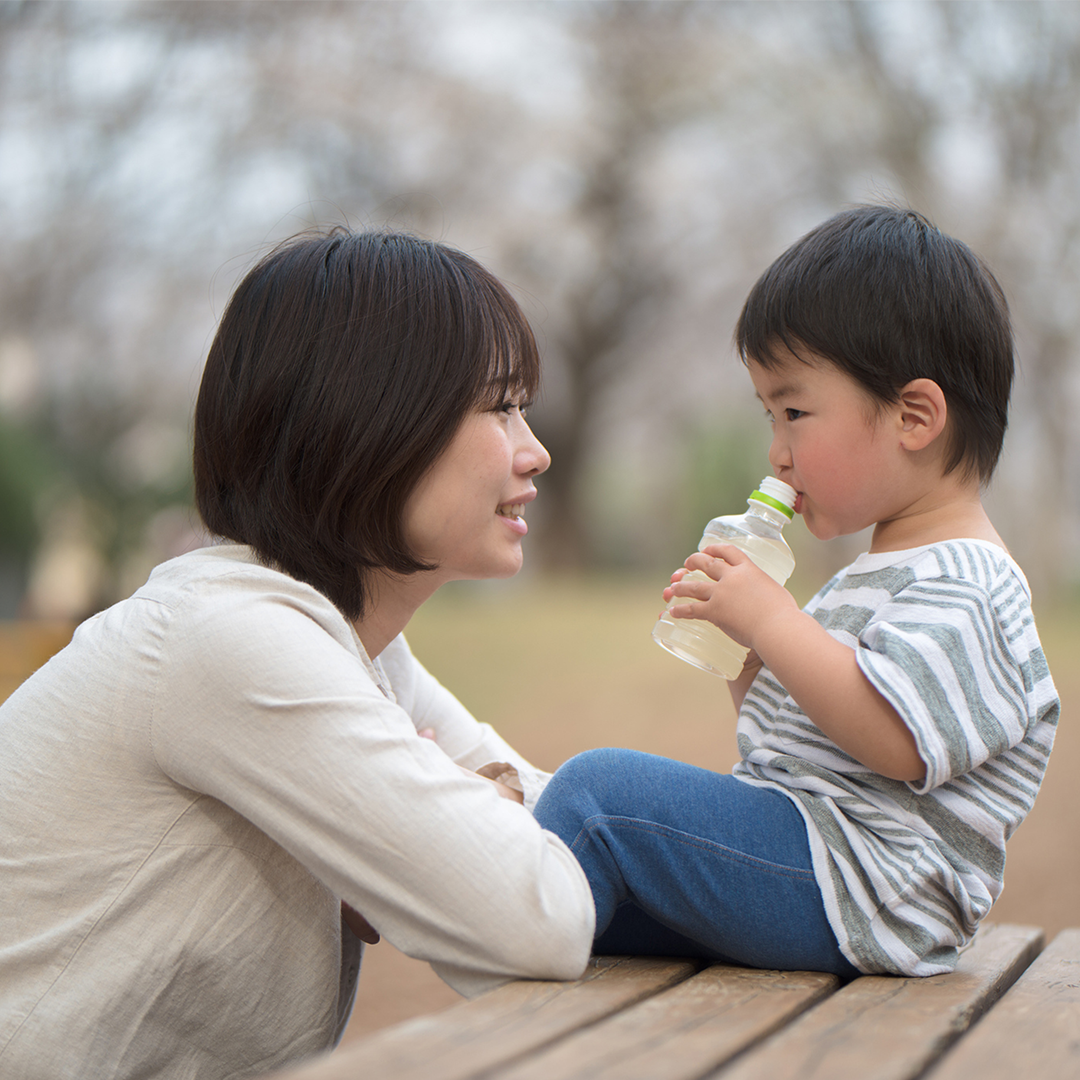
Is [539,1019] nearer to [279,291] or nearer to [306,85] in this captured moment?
[279,291]

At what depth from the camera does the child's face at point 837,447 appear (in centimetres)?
172

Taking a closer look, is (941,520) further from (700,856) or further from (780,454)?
(700,856)

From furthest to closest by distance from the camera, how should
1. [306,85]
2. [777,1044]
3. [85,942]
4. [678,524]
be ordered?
[678,524]
[306,85]
[85,942]
[777,1044]

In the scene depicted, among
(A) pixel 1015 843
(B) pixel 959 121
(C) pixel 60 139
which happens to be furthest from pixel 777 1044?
(B) pixel 959 121

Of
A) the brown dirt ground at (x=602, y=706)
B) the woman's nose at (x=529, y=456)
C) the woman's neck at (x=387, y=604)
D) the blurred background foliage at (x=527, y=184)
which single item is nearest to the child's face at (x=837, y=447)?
the woman's nose at (x=529, y=456)

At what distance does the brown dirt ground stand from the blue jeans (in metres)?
1.95

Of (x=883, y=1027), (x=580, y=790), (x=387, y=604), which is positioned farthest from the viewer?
(x=387, y=604)

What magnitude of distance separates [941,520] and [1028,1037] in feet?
2.39

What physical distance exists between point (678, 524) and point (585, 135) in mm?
7670

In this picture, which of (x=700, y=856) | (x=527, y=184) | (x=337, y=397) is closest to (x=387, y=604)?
(x=337, y=397)

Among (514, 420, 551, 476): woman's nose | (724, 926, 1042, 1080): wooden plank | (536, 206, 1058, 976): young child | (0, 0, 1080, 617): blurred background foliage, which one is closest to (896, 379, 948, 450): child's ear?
(536, 206, 1058, 976): young child

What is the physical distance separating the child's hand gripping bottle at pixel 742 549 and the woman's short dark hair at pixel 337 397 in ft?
1.44

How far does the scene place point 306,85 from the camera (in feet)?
40.2

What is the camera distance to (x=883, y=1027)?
1228 mm
